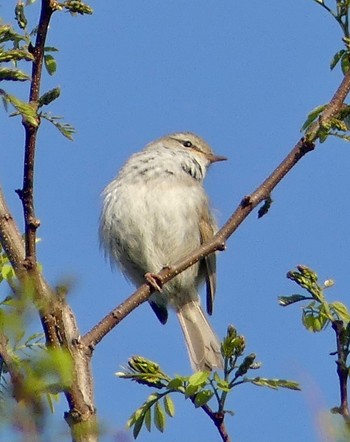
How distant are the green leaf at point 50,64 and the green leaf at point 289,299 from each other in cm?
124

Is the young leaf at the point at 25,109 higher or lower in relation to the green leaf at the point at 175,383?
higher

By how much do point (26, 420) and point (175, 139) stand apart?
280 inches

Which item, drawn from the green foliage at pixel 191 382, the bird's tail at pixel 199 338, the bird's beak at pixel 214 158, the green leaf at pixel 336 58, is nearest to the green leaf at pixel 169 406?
the green foliage at pixel 191 382

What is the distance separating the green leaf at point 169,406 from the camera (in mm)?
3184

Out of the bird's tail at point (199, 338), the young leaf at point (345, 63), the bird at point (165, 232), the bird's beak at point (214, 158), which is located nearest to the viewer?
the young leaf at point (345, 63)

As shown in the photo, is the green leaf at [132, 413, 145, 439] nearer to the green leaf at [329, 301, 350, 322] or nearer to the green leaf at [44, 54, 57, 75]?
the green leaf at [329, 301, 350, 322]

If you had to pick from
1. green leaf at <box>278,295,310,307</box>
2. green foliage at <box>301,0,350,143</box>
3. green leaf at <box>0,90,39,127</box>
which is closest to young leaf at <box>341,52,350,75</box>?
green foliage at <box>301,0,350,143</box>

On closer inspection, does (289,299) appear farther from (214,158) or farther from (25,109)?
(214,158)

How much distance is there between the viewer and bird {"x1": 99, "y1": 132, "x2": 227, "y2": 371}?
648 cm

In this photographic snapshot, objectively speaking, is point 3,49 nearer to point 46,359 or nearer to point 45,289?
point 45,289

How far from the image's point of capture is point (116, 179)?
6871 mm

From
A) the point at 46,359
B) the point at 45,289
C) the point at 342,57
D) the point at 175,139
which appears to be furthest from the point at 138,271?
the point at 46,359

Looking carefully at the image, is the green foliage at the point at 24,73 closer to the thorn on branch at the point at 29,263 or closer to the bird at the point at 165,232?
the thorn on branch at the point at 29,263

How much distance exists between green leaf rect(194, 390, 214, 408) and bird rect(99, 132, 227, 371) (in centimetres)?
321
